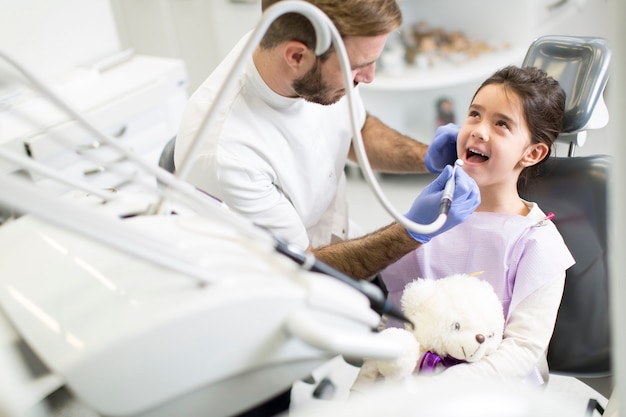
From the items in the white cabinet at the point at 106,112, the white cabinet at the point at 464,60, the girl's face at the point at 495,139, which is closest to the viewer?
the girl's face at the point at 495,139

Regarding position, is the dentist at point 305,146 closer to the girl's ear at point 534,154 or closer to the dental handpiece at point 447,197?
the dental handpiece at point 447,197

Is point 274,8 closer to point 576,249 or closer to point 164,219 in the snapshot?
point 164,219

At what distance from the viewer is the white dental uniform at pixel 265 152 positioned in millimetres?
1374

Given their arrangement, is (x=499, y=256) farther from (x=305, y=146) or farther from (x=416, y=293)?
(x=305, y=146)

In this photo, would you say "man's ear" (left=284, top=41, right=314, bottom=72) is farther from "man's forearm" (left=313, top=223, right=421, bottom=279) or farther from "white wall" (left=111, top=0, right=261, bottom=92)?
"white wall" (left=111, top=0, right=261, bottom=92)

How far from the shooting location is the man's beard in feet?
4.25

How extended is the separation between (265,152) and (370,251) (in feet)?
1.06

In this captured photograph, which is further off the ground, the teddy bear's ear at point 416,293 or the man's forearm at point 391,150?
the man's forearm at point 391,150

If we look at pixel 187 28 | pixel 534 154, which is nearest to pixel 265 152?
pixel 534 154

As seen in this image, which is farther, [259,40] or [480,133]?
[480,133]

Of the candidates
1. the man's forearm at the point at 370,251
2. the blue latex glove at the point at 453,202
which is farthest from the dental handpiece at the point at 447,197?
the man's forearm at the point at 370,251

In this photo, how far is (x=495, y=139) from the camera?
1340 mm

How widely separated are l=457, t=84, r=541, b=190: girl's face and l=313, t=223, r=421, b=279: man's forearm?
0.74ft

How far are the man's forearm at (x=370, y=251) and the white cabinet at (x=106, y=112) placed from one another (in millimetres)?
793
